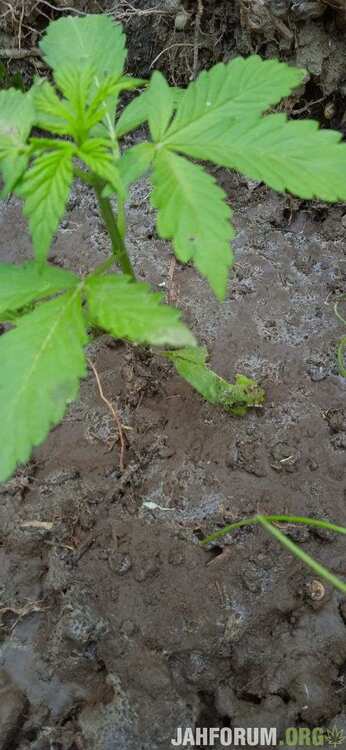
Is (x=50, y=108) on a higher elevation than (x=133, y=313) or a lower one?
higher

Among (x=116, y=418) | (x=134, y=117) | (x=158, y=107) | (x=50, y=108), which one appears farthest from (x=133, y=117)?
(x=116, y=418)

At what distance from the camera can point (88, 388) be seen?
2.41 meters

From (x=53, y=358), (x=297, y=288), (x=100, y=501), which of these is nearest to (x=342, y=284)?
(x=297, y=288)

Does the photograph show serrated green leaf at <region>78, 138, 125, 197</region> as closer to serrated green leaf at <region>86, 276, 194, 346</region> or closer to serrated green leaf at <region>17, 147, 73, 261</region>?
serrated green leaf at <region>17, 147, 73, 261</region>

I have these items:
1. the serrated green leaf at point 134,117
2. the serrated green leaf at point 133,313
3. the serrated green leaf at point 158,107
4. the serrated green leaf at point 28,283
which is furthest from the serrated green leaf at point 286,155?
the serrated green leaf at point 28,283

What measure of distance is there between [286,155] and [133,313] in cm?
61

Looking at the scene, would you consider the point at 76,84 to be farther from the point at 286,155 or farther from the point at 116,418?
the point at 116,418

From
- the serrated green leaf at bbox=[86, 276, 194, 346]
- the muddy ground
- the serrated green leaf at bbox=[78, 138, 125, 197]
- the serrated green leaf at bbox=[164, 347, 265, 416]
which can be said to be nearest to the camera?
the serrated green leaf at bbox=[86, 276, 194, 346]

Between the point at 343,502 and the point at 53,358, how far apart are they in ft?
3.91

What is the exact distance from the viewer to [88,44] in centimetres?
192

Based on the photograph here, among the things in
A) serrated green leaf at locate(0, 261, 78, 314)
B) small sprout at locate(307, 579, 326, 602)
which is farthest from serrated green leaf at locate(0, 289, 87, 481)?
small sprout at locate(307, 579, 326, 602)

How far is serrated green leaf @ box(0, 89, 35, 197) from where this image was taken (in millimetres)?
1562

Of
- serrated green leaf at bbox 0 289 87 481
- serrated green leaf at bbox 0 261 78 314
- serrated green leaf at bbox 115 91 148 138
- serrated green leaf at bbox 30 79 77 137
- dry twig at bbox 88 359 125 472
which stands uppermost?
serrated green leaf at bbox 30 79 77 137

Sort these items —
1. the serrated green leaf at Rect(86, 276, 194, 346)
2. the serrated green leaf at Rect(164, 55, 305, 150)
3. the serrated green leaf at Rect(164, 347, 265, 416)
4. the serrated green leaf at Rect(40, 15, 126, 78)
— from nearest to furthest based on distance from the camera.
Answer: the serrated green leaf at Rect(86, 276, 194, 346)
the serrated green leaf at Rect(164, 55, 305, 150)
the serrated green leaf at Rect(40, 15, 126, 78)
the serrated green leaf at Rect(164, 347, 265, 416)
